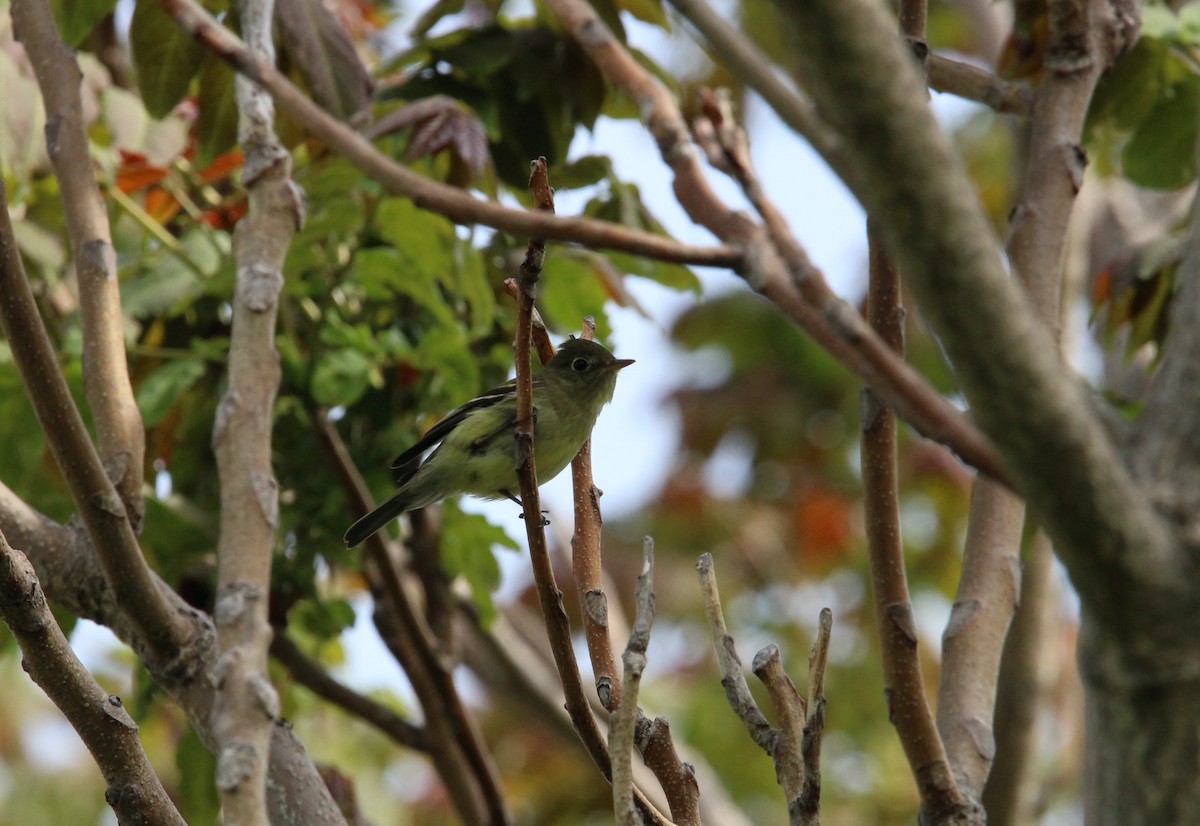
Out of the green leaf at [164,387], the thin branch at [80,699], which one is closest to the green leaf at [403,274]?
Answer: the green leaf at [164,387]

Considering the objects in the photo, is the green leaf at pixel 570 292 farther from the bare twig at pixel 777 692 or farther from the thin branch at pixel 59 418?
the thin branch at pixel 59 418

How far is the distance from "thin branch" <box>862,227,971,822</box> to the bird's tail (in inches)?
78.6

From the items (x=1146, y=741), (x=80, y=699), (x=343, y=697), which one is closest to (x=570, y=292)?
(x=343, y=697)

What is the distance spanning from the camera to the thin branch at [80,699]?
2.65 meters

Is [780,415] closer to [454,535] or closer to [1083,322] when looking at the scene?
[1083,322]

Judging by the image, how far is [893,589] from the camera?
2971mm

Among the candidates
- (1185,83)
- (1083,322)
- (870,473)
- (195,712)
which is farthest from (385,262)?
(1083,322)

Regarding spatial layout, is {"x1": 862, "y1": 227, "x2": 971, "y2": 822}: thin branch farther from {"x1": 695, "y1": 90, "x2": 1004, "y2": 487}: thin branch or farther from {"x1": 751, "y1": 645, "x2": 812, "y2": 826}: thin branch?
{"x1": 695, "y1": 90, "x2": 1004, "y2": 487}: thin branch

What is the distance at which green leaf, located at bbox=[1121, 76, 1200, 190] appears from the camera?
14.8 ft

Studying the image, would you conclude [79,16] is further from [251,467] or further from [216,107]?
[251,467]

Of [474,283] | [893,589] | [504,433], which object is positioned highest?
[504,433]

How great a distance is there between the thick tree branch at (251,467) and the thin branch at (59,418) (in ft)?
1.82

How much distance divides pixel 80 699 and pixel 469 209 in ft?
5.33

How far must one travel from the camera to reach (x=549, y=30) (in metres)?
4.45
